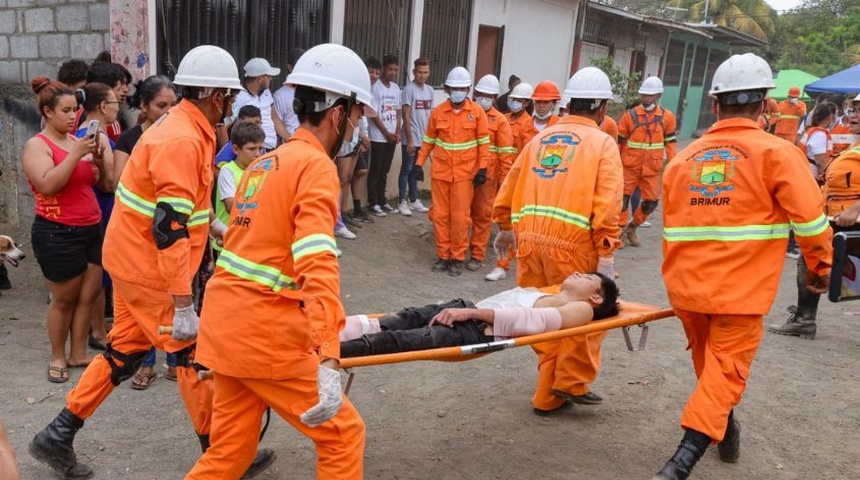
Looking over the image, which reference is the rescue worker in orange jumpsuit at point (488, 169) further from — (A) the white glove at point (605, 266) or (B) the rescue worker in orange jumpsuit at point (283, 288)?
(B) the rescue worker in orange jumpsuit at point (283, 288)

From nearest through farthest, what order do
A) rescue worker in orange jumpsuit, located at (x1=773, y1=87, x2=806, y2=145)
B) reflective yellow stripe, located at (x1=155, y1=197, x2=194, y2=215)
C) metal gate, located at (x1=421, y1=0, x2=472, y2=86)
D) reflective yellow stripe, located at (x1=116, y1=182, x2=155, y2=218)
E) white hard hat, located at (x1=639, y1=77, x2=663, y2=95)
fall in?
1. reflective yellow stripe, located at (x1=155, y1=197, x2=194, y2=215)
2. reflective yellow stripe, located at (x1=116, y1=182, x2=155, y2=218)
3. white hard hat, located at (x1=639, y1=77, x2=663, y2=95)
4. metal gate, located at (x1=421, y1=0, x2=472, y2=86)
5. rescue worker in orange jumpsuit, located at (x1=773, y1=87, x2=806, y2=145)

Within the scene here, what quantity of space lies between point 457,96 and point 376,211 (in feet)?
7.75

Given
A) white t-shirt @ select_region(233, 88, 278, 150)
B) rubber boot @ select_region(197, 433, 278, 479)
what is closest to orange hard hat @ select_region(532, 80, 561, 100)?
white t-shirt @ select_region(233, 88, 278, 150)

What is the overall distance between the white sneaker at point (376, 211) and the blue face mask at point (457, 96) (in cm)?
223

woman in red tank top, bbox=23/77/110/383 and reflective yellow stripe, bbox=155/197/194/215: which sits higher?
reflective yellow stripe, bbox=155/197/194/215

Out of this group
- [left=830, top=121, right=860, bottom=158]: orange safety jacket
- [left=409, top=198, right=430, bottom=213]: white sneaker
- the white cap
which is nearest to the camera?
the white cap

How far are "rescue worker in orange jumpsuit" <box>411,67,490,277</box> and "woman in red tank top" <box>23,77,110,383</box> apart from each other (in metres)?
3.84

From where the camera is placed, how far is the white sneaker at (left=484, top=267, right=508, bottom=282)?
763 cm

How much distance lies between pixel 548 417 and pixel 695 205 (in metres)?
1.65

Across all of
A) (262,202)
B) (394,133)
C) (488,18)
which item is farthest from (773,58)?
(262,202)

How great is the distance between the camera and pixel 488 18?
11.7 m

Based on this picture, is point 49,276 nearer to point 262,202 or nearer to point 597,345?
point 262,202

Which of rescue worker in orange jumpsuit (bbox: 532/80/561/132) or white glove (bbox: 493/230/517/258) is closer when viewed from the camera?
white glove (bbox: 493/230/517/258)

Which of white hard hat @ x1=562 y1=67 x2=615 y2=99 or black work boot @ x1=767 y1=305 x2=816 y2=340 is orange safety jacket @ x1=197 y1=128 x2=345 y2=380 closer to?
white hard hat @ x1=562 y1=67 x2=615 y2=99
